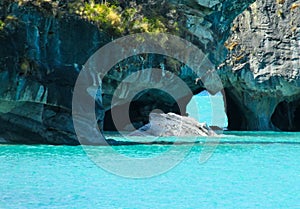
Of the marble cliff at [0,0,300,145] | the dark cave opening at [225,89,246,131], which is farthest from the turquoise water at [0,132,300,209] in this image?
the dark cave opening at [225,89,246,131]

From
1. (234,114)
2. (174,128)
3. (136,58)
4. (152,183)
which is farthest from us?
(234,114)

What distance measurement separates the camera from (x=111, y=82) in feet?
98.7

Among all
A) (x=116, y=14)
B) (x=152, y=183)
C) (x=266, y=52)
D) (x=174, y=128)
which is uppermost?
(x=116, y=14)

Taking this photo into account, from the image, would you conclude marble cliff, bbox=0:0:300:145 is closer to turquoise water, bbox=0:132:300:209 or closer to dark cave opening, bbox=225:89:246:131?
dark cave opening, bbox=225:89:246:131

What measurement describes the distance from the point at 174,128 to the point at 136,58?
6813 mm

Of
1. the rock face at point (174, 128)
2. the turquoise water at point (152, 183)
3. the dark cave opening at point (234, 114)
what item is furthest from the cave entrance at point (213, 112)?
the turquoise water at point (152, 183)

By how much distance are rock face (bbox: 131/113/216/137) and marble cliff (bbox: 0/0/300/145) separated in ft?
7.88

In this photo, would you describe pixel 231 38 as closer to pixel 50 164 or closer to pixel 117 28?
pixel 117 28

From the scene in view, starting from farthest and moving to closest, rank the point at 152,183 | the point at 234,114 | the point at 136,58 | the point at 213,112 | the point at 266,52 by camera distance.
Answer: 1. the point at 213,112
2. the point at 234,114
3. the point at 266,52
4. the point at 136,58
5. the point at 152,183

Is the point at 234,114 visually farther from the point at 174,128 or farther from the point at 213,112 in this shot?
the point at 213,112

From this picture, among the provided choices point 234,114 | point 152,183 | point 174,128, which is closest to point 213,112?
point 234,114

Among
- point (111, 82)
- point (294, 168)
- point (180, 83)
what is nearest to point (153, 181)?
point (294, 168)

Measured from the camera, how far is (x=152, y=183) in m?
15.0

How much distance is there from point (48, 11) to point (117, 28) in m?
3.25
